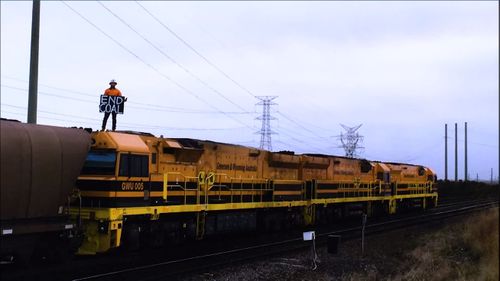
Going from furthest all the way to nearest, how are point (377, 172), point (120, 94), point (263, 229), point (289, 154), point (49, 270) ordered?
point (377, 172) → point (289, 154) → point (263, 229) → point (120, 94) → point (49, 270)

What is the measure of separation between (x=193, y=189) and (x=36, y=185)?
6.15 m

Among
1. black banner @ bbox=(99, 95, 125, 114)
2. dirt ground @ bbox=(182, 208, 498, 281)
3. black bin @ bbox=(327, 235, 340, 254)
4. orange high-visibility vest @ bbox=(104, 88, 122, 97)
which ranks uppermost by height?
orange high-visibility vest @ bbox=(104, 88, 122, 97)

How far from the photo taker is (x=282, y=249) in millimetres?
17750

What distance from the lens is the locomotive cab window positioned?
14.4 m

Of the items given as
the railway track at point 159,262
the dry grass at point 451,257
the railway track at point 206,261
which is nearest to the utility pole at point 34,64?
the railway track at point 159,262

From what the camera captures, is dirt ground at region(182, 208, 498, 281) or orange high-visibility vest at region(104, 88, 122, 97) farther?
orange high-visibility vest at region(104, 88, 122, 97)

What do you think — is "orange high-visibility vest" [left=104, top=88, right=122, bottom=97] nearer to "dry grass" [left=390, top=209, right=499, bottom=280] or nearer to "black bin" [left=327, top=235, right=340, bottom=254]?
"black bin" [left=327, top=235, right=340, bottom=254]

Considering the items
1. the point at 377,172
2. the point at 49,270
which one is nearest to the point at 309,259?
the point at 49,270

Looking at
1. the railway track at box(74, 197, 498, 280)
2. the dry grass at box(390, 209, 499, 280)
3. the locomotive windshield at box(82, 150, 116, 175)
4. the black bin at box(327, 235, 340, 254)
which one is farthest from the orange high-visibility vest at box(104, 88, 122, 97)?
the dry grass at box(390, 209, 499, 280)

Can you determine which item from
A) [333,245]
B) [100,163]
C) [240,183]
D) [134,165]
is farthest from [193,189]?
[333,245]

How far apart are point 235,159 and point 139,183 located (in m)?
5.80

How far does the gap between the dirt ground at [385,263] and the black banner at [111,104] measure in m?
6.22

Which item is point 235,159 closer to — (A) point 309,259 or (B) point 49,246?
(A) point 309,259

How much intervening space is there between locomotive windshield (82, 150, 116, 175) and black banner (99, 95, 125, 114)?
2804 millimetres
